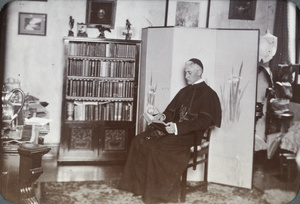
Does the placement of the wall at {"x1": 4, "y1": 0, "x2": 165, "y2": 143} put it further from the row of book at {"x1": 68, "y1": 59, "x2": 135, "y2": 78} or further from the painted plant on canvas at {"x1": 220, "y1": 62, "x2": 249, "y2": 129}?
the painted plant on canvas at {"x1": 220, "y1": 62, "x2": 249, "y2": 129}

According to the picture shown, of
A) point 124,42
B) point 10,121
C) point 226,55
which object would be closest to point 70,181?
point 10,121

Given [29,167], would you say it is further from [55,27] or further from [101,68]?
[55,27]

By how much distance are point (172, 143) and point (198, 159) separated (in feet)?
1.17

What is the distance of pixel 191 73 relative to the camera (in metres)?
3.50

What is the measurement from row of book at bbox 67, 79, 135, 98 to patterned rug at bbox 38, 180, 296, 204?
802mm

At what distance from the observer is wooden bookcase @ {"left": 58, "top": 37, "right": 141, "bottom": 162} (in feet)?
11.9

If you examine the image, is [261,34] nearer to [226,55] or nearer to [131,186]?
[226,55]

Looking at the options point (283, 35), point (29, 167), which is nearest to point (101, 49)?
point (29, 167)

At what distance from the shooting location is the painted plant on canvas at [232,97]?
3.57 meters

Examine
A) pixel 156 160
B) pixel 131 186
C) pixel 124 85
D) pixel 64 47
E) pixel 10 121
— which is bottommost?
pixel 131 186

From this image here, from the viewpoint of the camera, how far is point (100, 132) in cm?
369

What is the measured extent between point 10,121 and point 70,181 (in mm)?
747

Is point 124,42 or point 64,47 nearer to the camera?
point 64,47

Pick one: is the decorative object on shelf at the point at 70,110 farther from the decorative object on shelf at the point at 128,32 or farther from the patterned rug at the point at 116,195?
the decorative object on shelf at the point at 128,32
